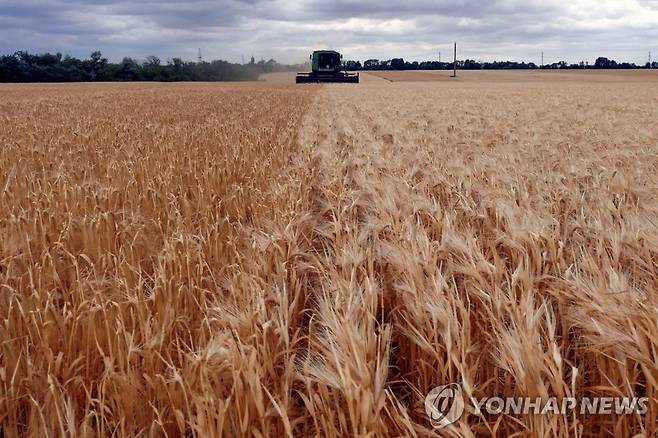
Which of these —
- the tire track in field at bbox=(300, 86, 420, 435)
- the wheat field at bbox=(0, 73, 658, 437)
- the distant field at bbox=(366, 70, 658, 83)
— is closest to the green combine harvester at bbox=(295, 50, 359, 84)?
the distant field at bbox=(366, 70, 658, 83)

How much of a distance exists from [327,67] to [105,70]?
41529mm

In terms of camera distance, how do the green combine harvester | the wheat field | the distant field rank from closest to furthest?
the wheat field < the green combine harvester < the distant field

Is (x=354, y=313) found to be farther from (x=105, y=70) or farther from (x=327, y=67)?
(x=105, y=70)

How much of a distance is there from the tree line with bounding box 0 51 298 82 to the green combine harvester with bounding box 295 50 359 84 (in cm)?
3763

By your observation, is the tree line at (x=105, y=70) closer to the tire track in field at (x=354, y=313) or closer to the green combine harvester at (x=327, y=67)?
the green combine harvester at (x=327, y=67)

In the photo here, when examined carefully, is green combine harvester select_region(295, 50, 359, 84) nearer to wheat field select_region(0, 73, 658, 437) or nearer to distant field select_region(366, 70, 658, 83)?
distant field select_region(366, 70, 658, 83)

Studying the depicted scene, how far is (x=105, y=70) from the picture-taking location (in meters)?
75.4

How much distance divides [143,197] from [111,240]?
2.87ft

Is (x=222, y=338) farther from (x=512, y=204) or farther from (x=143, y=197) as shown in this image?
(x=143, y=197)

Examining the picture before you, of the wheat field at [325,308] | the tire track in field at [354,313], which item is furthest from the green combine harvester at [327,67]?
the wheat field at [325,308]

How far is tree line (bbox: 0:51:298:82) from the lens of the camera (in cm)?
6831

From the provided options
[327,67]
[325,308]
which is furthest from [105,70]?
[325,308]

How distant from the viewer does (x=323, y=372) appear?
139 cm

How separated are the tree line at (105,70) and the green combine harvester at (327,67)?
3763cm
